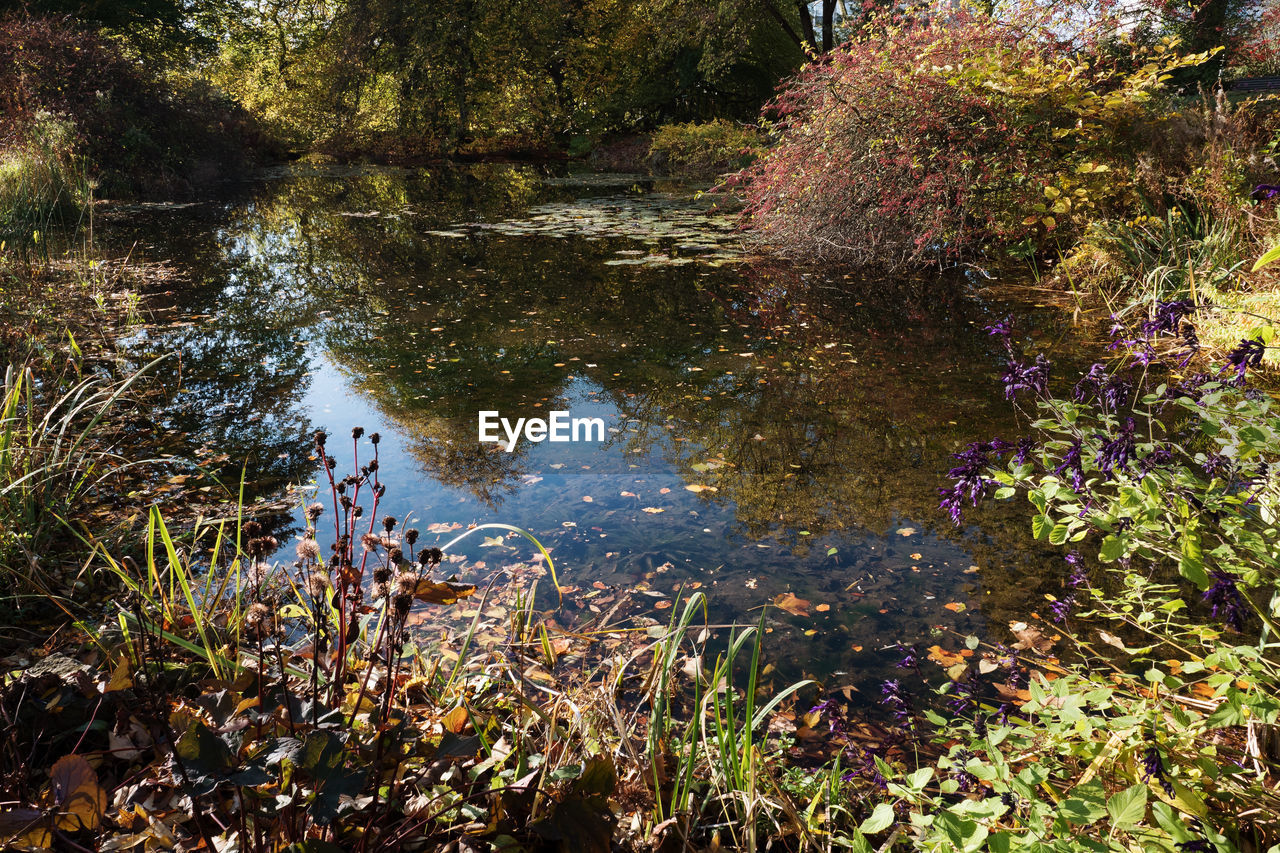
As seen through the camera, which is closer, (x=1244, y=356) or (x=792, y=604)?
(x=1244, y=356)

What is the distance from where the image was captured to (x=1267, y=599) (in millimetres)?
2840

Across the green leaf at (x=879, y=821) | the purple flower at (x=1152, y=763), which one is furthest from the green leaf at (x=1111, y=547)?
the green leaf at (x=879, y=821)

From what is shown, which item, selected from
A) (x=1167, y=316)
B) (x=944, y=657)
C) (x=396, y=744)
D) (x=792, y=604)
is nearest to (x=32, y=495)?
(x=396, y=744)

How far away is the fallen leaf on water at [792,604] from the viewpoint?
10.3ft

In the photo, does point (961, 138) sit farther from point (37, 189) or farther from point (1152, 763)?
point (37, 189)

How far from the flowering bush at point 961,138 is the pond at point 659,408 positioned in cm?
80

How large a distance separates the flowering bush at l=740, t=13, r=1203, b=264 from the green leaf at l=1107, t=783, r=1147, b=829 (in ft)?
23.2

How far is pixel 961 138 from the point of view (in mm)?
8031

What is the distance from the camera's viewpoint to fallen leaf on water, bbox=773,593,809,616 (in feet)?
10.3

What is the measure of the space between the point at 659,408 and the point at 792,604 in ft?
7.85


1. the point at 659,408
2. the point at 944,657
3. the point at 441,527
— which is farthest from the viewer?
the point at 659,408

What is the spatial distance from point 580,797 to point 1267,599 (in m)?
2.85

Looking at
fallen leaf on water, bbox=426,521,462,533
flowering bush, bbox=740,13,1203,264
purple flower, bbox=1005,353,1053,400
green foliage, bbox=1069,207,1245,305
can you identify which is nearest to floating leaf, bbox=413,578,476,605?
purple flower, bbox=1005,353,1053,400

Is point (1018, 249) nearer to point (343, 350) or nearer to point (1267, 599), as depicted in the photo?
point (1267, 599)
